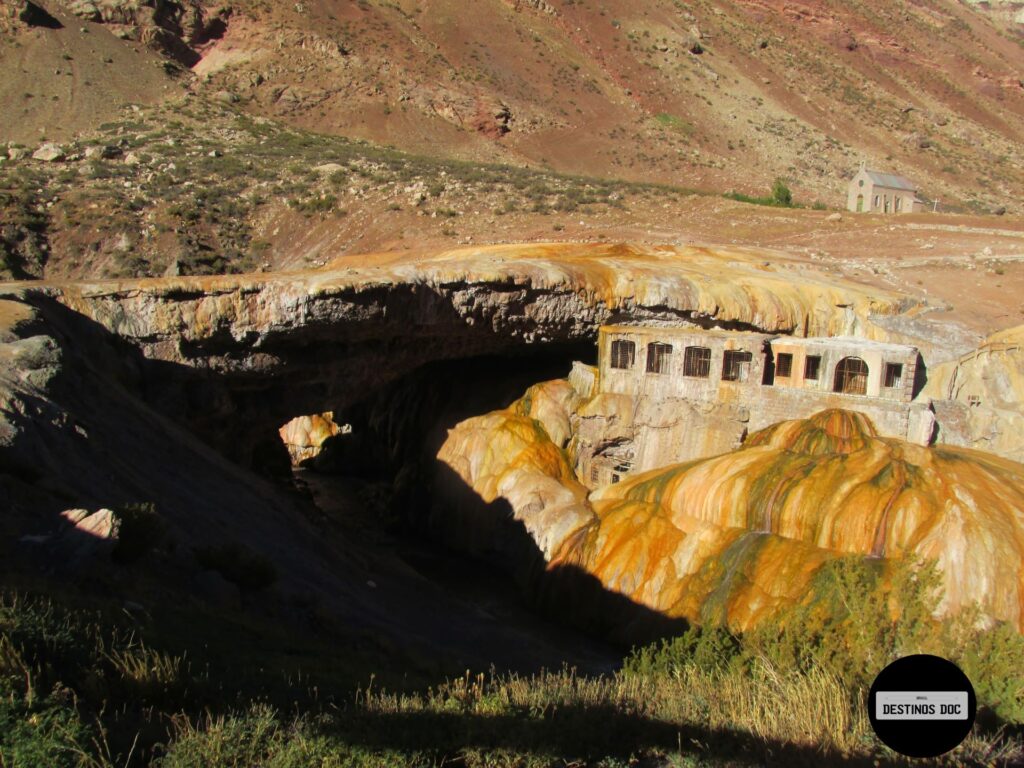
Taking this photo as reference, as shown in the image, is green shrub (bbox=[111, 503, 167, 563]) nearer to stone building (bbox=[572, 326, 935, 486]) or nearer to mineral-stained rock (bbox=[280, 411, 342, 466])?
stone building (bbox=[572, 326, 935, 486])

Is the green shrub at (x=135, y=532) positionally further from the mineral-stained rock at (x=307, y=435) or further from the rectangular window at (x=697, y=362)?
the mineral-stained rock at (x=307, y=435)

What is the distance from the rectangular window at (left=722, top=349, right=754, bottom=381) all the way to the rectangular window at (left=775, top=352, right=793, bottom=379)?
0.74 meters

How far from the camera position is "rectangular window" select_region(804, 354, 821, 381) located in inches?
784

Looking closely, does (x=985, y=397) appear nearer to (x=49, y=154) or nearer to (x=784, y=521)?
(x=784, y=521)

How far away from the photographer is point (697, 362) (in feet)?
69.2

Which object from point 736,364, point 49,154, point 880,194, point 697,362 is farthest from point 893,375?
point 49,154

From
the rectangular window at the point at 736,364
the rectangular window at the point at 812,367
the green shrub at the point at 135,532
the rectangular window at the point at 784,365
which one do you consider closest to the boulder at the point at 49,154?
the rectangular window at the point at 736,364

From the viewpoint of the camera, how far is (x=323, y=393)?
20.5m

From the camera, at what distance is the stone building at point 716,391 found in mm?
19250

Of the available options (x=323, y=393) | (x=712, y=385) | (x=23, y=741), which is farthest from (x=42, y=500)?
(x=712, y=385)

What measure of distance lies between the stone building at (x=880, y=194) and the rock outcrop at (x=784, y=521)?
28057mm

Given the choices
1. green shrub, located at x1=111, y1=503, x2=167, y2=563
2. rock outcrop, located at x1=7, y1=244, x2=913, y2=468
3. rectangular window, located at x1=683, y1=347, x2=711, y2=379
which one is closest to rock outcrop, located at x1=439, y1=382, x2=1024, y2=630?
rectangular window, located at x1=683, y1=347, x2=711, y2=379

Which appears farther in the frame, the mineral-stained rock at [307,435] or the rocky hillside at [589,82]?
the rocky hillside at [589,82]

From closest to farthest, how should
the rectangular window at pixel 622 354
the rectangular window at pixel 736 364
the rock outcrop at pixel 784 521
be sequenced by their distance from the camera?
the rock outcrop at pixel 784 521 < the rectangular window at pixel 736 364 < the rectangular window at pixel 622 354
